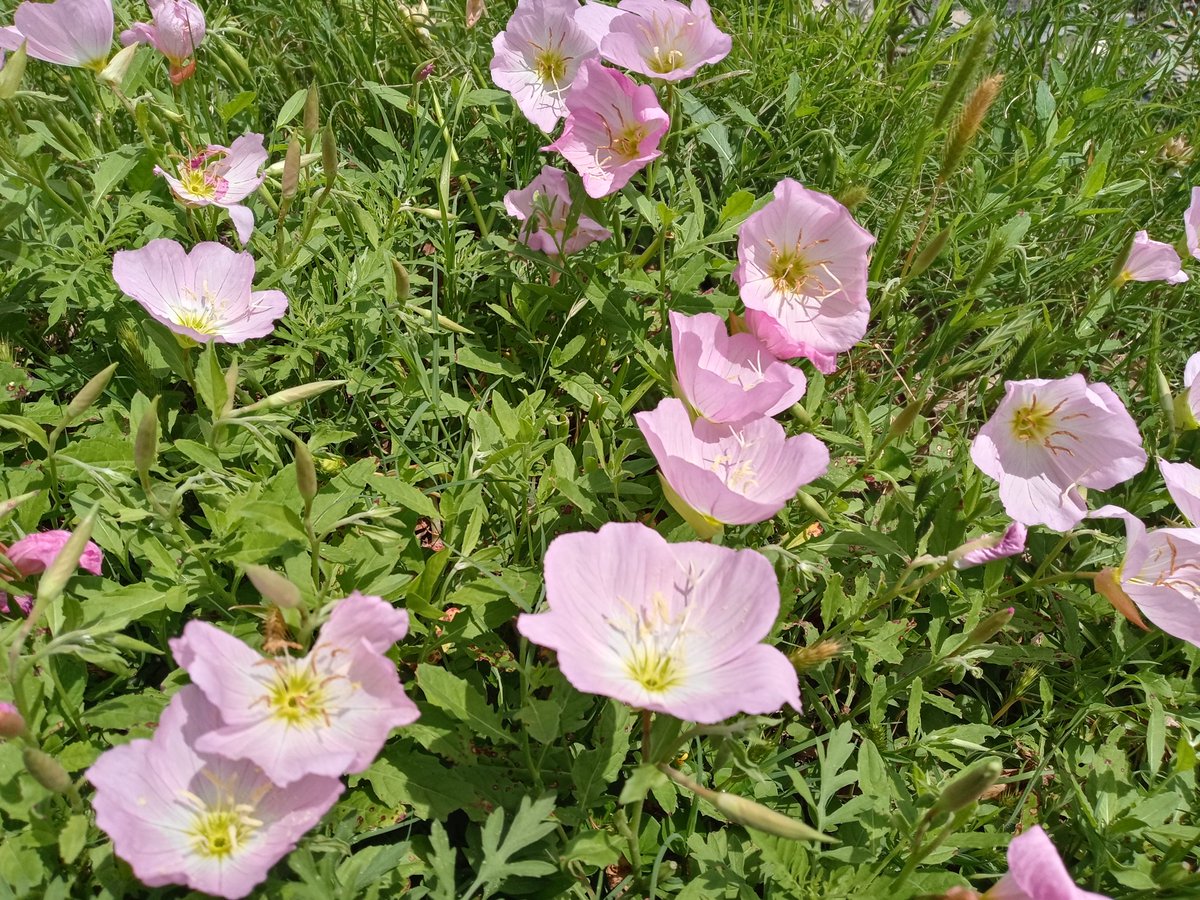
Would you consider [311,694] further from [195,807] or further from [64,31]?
[64,31]

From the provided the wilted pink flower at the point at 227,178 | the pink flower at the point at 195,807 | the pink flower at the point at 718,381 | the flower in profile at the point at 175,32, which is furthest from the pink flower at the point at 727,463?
the flower in profile at the point at 175,32

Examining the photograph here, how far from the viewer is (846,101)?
2889 mm

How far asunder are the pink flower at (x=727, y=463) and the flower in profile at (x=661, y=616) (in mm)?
116

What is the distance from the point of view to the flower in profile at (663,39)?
2.10 meters

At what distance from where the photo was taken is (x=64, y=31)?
2.12 meters

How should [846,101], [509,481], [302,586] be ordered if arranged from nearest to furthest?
[302,586], [509,481], [846,101]

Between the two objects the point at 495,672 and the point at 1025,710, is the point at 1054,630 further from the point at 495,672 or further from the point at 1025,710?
the point at 495,672

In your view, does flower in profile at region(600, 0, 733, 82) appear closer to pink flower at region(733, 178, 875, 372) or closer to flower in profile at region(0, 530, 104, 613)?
pink flower at region(733, 178, 875, 372)

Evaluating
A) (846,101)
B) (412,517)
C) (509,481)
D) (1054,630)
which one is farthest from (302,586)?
(846,101)

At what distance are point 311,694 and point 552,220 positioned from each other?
135 centimetres

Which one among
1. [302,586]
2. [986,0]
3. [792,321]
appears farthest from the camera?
[986,0]

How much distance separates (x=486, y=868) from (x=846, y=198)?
1485mm

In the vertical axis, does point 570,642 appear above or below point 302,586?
above

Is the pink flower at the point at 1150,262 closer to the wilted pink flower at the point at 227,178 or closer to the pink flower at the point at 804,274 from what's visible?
the pink flower at the point at 804,274
